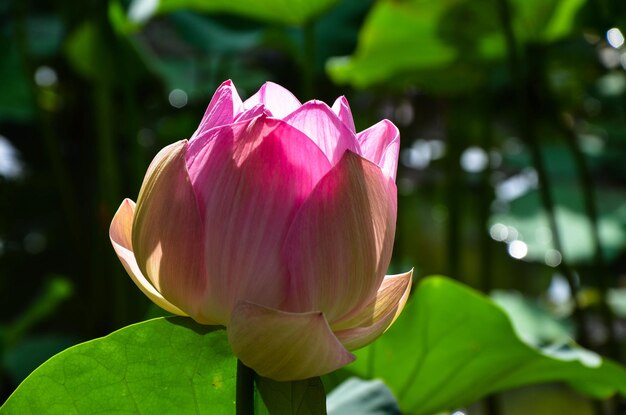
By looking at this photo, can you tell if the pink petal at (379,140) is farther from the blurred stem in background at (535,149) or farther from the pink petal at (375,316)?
the blurred stem in background at (535,149)

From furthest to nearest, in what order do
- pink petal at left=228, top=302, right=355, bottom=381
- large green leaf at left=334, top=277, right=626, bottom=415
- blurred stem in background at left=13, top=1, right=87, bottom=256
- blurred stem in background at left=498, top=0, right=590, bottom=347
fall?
1. blurred stem in background at left=13, top=1, right=87, bottom=256
2. blurred stem in background at left=498, top=0, right=590, bottom=347
3. large green leaf at left=334, top=277, right=626, bottom=415
4. pink petal at left=228, top=302, right=355, bottom=381

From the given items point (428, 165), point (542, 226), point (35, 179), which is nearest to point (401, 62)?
point (542, 226)

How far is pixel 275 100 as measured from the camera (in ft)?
1.24

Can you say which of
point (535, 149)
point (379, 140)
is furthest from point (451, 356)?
point (535, 149)

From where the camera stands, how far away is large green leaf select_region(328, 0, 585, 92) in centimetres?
104

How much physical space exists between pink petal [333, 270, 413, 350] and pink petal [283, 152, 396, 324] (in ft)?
0.05

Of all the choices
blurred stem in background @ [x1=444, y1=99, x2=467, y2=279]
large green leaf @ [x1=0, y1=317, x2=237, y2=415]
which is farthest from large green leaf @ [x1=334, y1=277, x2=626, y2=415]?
blurred stem in background @ [x1=444, y1=99, x2=467, y2=279]

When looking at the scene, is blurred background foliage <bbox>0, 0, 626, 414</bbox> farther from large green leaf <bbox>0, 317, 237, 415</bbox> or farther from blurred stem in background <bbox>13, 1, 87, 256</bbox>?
large green leaf <bbox>0, 317, 237, 415</bbox>

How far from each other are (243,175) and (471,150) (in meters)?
1.76

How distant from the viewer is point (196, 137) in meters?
0.33

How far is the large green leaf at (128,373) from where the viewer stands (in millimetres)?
369

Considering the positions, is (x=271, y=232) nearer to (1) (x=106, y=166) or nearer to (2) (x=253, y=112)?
(2) (x=253, y=112)

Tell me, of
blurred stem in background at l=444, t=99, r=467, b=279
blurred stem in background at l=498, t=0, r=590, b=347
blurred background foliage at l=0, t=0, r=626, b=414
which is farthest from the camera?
blurred stem in background at l=444, t=99, r=467, b=279

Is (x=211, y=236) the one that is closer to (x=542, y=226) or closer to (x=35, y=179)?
(x=542, y=226)
